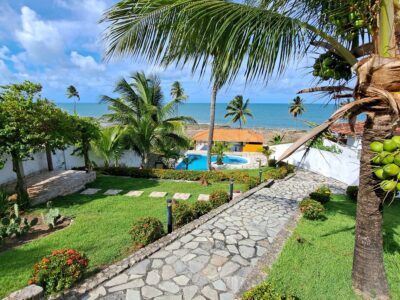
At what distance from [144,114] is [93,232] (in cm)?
910

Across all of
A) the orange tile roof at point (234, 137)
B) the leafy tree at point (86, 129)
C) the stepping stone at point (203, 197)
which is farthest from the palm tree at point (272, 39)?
the orange tile roof at point (234, 137)

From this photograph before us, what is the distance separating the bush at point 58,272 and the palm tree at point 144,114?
1020 cm

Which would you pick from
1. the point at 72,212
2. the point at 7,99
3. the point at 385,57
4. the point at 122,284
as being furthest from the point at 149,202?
the point at 385,57

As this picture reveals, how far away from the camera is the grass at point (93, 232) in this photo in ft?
15.0

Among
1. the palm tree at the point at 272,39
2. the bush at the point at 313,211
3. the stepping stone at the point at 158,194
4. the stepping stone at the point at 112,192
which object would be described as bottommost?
the stepping stone at the point at 158,194

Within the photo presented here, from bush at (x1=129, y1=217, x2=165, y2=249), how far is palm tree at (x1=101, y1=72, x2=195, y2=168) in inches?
354

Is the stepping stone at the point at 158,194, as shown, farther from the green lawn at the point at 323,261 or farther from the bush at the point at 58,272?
the bush at the point at 58,272

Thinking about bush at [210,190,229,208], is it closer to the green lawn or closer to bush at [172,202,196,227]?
bush at [172,202,196,227]

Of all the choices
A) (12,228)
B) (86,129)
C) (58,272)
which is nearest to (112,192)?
(86,129)

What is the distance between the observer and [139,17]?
2.88 metres

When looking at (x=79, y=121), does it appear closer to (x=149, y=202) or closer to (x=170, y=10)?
(x=149, y=202)

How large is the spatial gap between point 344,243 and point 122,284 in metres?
4.62

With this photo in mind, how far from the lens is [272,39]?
2484mm

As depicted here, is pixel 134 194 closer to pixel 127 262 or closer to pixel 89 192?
pixel 89 192
